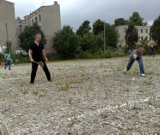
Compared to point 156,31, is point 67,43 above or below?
below

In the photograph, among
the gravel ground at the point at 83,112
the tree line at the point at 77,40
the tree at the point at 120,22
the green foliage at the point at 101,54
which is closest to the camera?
the gravel ground at the point at 83,112

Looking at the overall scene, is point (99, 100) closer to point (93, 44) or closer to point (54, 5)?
point (93, 44)

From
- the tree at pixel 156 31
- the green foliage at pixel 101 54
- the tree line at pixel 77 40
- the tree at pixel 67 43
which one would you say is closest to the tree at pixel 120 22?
the tree line at pixel 77 40

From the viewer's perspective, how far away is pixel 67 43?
2149 inches

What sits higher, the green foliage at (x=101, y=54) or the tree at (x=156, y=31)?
the tree at (x=156, y=31)

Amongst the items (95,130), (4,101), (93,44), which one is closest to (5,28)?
(93,44)

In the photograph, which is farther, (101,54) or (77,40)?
(77,40)

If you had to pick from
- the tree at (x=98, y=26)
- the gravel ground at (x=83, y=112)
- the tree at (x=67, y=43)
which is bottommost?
the gravel ground at (x=83, y=112)

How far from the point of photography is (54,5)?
64812 millimetres

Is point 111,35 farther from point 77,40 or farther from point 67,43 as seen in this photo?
point 67,43

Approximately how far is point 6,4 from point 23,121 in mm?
54976

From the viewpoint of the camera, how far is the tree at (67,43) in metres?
55.2

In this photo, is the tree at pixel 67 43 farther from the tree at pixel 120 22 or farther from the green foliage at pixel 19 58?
the tree at pixel 120 22

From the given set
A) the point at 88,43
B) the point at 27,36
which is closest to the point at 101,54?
the point at 88,43
